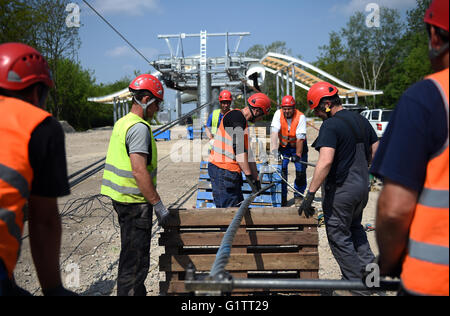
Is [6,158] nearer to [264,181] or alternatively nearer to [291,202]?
[264,181]

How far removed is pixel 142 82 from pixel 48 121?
1512mm

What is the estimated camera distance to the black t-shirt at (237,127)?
4.08 m

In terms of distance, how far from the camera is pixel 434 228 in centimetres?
129

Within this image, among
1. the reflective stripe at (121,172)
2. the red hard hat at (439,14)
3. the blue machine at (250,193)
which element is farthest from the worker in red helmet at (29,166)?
the blue machine at (250,193)

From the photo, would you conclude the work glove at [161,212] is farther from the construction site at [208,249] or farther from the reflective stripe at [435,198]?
the reflective stripe at [435,198]

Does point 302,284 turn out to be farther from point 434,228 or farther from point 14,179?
→ point 14,179

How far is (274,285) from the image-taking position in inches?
65.3

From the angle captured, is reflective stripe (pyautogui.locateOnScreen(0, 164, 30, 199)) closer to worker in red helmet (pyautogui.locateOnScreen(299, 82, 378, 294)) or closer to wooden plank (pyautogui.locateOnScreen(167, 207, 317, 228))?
wooden plank (pyautogui.locateOnScreen(167, 207, 317, 228))

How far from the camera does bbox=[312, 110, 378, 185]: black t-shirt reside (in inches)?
121

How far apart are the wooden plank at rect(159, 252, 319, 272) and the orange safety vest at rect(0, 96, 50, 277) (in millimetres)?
1652

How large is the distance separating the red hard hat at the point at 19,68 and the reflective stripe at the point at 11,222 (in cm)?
59

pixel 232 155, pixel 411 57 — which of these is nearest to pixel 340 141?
pixel 232 155

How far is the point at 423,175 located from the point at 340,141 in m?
1.83

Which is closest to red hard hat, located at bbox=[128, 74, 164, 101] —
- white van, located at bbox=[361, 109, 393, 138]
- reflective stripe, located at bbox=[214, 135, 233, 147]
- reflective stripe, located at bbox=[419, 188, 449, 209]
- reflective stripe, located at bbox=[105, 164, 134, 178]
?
reflective stripe, located at bbox=[105, 164, 134, 178]
